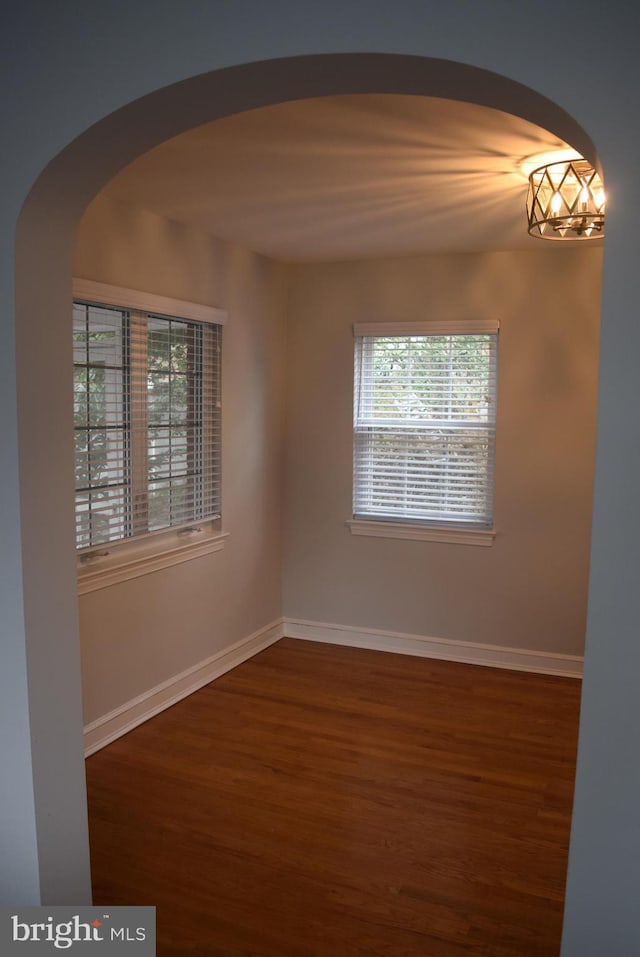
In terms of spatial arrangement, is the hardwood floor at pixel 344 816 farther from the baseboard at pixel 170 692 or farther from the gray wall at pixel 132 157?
the gray wall at pixel 132 157

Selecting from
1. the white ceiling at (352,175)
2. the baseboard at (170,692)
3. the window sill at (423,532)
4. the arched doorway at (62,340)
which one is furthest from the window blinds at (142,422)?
the arched doorway at (62,340)

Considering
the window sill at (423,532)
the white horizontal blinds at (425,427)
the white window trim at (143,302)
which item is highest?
the white window trim at (143,302)

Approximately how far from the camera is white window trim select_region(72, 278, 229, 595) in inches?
141

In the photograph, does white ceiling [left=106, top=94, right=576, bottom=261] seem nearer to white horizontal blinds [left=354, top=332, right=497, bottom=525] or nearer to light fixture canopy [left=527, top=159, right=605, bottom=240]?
light fixture canopy [left=527, top=159, right=605, bottom=240]

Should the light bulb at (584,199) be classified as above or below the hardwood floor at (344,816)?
above

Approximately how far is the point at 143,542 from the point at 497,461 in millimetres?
2252

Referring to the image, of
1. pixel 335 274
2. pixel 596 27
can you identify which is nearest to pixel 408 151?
pixel 596 27

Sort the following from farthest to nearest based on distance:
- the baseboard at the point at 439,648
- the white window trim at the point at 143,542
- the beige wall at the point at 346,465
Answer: the baseboard at the point at 439,648
the beige wall at the point at 346,465
the white window trim at the point at 143,542

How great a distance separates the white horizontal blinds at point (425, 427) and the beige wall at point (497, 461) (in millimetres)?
103

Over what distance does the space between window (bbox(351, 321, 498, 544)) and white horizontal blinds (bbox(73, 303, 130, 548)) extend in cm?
187

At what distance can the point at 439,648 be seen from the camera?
515 centimetres

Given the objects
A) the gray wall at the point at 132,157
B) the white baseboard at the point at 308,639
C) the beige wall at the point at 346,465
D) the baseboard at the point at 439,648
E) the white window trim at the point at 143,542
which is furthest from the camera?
the baseboard at the point at 439,648

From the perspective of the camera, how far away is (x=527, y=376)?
4.78m

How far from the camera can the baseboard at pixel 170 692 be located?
3.78m
